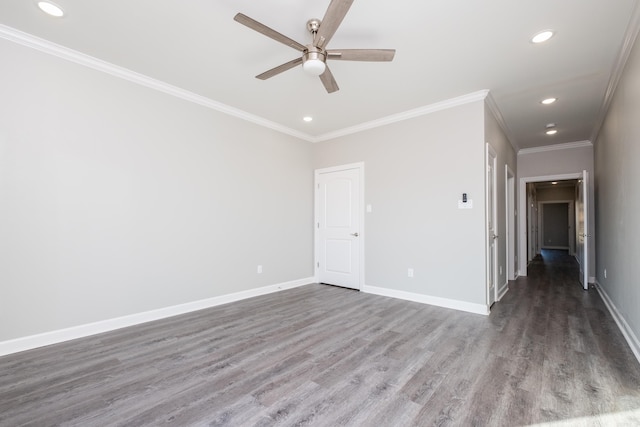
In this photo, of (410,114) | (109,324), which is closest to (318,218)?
(410,114)

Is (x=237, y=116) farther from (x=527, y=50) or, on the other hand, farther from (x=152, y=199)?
(x=527, y=50)

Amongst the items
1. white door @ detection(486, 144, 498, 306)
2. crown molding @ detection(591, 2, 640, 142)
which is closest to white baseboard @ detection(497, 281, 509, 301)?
white door @ detection(486, 144, 498, 306)

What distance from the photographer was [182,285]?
3.51 meters

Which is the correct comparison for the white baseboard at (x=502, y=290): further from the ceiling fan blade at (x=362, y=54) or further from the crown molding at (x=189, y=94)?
the ceiling fan blade at (x=362, y=54)

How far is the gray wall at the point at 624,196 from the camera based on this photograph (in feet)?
8.13

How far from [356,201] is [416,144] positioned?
51.3 inches

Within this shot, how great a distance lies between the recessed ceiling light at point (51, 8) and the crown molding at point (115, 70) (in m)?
0.49

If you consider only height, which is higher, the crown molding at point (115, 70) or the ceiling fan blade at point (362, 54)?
the crown molding at point (115, 70)

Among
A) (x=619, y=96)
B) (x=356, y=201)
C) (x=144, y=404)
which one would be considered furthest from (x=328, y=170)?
(x=144, y=404)

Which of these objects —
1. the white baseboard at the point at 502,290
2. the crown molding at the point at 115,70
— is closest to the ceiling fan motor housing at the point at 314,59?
the crown molding at the point at 115,70

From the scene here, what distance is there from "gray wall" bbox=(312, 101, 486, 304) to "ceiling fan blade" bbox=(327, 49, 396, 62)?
1975 millimetres

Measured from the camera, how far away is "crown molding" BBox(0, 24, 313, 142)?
→ 2.50 meters

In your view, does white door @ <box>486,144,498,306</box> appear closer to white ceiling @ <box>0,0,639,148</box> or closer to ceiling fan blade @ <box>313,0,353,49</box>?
white ceiling @ <box>0,0,639,148</box>

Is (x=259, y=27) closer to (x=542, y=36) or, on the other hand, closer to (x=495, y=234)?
(x=542, y=36)
